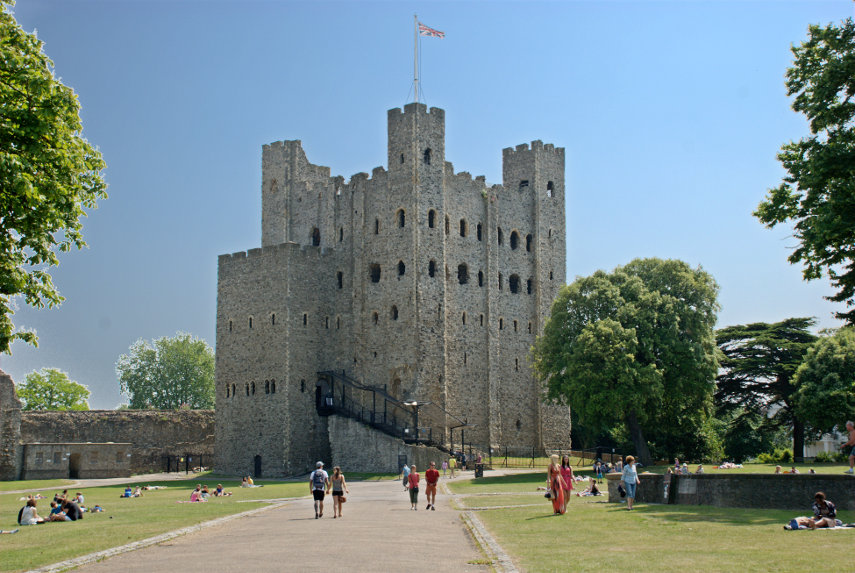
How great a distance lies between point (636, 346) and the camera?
4231 centimetres

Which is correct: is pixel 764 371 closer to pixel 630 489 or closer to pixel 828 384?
pixel 828 384

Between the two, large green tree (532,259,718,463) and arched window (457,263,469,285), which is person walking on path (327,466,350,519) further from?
arched window (457,263,469,285)

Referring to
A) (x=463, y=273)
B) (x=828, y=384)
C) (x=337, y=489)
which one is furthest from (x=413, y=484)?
(x=828, y=384)

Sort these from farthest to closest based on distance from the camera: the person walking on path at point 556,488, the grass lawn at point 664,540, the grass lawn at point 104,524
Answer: the person walking on path at point 556,488, the grass lawn at point 104,524, the grass lawn at point 664,540

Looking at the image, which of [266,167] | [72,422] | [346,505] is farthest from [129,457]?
[346,505]

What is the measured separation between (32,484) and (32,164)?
3163cm

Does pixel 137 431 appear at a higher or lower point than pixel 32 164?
lower

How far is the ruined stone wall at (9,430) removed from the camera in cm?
4794

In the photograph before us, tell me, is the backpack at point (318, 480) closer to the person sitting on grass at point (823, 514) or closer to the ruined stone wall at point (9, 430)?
the person sitting on grass at point (823, 514)

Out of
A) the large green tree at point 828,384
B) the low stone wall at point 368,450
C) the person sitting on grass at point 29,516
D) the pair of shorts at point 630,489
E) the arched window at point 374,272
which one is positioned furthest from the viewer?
the arched window at point 374,272

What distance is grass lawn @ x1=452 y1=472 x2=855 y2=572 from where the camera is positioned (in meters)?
11.5

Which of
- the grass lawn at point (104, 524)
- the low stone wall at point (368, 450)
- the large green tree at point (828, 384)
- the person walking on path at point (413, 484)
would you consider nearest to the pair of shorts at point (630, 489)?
the person walking on path at point (413, 484)

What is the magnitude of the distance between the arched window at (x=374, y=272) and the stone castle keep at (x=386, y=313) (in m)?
0.06

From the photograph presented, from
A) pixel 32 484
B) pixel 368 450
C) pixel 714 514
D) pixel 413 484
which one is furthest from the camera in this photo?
pixel 368 450
